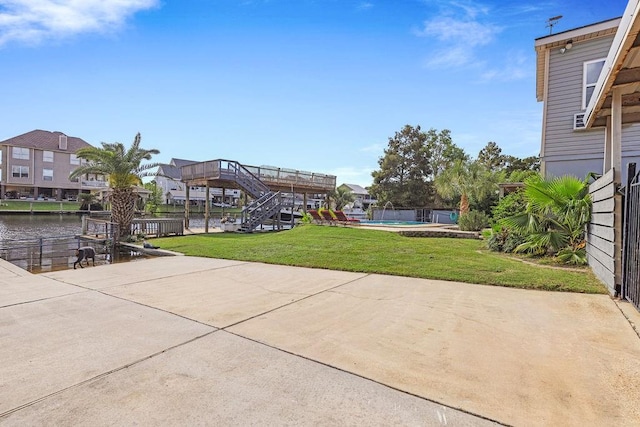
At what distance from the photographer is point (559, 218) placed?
777 cm

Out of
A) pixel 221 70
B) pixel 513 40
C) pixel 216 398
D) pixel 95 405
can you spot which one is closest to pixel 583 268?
pixel 216 398

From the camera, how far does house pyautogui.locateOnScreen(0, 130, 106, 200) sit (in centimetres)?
4309

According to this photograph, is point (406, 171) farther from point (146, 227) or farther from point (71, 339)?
point (71, 339)

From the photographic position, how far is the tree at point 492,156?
39.9 m

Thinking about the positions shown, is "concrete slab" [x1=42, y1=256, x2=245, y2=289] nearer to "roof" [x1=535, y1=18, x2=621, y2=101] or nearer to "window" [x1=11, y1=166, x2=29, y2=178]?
"roof" [x1=535, y1=18, x2=621, y2=101]

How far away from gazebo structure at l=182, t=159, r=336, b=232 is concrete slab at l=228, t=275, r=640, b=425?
14.1 m

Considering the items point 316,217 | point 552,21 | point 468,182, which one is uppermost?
point 552,21

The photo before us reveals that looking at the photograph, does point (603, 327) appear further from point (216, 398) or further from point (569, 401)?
point (216, 398)

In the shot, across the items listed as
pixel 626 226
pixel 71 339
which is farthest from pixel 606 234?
pixel 71 339

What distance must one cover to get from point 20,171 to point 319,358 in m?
56.7

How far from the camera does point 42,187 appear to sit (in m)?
46.2

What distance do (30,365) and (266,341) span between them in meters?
1.97

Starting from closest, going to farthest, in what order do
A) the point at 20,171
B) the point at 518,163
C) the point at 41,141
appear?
the point at 518,163, the point at 20,171, the point at 41,141

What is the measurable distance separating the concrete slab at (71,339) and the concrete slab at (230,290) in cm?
33
